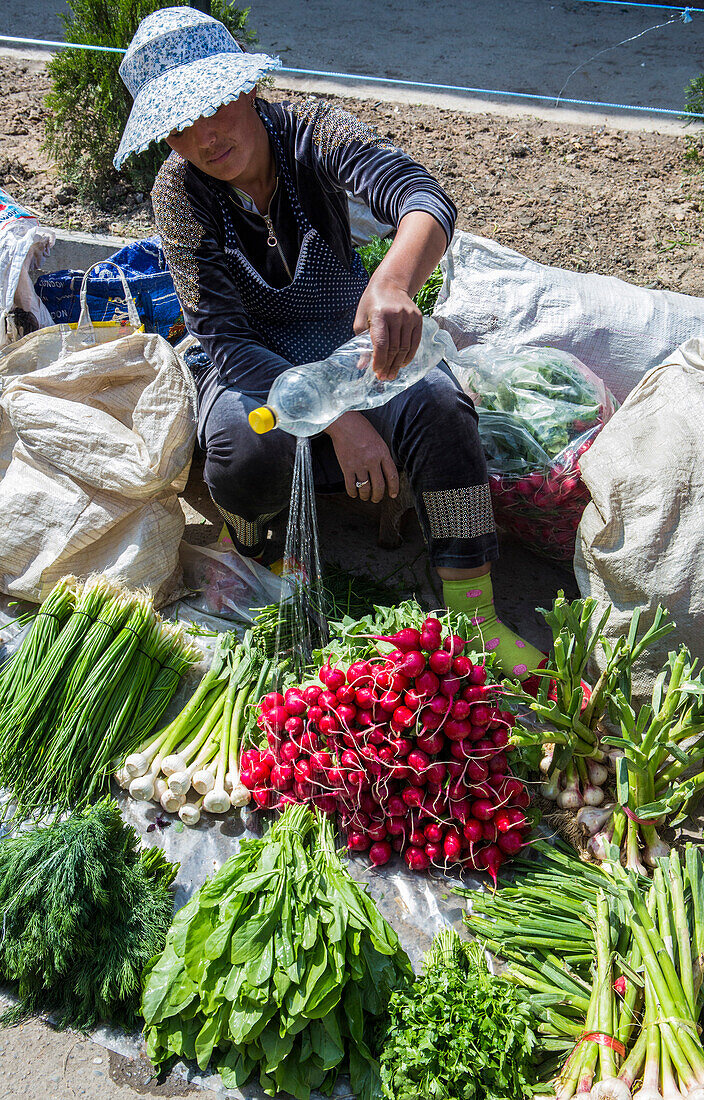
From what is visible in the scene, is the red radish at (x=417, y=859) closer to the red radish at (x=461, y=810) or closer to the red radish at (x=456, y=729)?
the red radish at (x=461, y=810)

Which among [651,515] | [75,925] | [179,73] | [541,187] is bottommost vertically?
[75,925]

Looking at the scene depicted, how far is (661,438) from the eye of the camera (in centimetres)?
207

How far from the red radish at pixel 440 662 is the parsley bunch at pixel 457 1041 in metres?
0.57

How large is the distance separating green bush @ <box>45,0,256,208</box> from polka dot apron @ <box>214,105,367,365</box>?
237 centimetres

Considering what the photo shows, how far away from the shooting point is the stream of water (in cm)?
223

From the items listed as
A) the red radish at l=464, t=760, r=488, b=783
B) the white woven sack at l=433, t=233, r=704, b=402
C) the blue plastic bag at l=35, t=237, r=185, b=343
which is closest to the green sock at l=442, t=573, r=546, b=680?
the red radish at l=464, t=760, r=488, b=783

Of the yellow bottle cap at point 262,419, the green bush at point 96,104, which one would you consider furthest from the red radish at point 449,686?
the green bush at point 96,104

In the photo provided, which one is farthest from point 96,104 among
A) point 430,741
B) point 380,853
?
point 380,853

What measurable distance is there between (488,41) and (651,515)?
5636 millimetres

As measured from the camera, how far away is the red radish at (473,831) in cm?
175

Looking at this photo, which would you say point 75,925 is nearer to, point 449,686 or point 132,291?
point 449,686

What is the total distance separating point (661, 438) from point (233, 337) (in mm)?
1159

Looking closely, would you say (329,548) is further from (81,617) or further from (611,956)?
(611,956)

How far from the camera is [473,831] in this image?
1.75m
